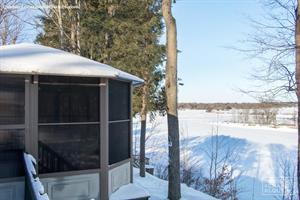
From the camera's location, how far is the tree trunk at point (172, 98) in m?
9.38

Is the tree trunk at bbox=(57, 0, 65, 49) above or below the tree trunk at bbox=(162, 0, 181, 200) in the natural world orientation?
above

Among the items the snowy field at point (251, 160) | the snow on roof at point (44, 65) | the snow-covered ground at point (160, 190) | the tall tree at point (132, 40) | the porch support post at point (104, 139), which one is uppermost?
the tall tree at point (132, 40)

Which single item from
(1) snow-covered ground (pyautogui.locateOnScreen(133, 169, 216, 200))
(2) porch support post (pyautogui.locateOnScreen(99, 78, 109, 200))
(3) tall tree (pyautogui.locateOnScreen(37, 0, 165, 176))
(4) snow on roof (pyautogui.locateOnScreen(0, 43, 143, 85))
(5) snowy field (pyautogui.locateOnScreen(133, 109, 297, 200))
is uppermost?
(3) tall tree (pyautogui.locateOnScreen(37, 0, 165, 176))

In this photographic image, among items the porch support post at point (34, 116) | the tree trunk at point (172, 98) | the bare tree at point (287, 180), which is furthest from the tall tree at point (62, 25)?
the bare tree at point (287, 180)

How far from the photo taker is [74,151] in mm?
6391

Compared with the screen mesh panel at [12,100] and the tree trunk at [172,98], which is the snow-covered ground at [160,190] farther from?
the screen mesh panel at [12,100]

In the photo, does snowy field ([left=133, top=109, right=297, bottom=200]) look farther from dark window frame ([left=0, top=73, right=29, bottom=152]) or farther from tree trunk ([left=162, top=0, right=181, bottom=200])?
dark window frame ([left=0, top=73, right=29, bottom=152])

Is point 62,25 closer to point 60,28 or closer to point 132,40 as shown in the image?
point 60,28

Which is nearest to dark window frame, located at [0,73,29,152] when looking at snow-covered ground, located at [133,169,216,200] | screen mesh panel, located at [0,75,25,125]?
screen mesh panel, located at [0,75,25,125]

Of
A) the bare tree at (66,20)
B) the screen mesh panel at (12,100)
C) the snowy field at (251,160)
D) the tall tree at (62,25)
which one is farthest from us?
the tall tree at (62,25)

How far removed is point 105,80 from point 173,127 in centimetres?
333

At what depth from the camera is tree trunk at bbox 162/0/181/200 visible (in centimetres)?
938

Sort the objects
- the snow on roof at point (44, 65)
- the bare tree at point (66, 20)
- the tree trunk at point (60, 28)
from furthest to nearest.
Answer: the tree trunk at point (60, 28), the bare tree at point (66, 20), the snow on roof at point (44, 65)

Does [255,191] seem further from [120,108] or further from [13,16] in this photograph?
[13,16]
